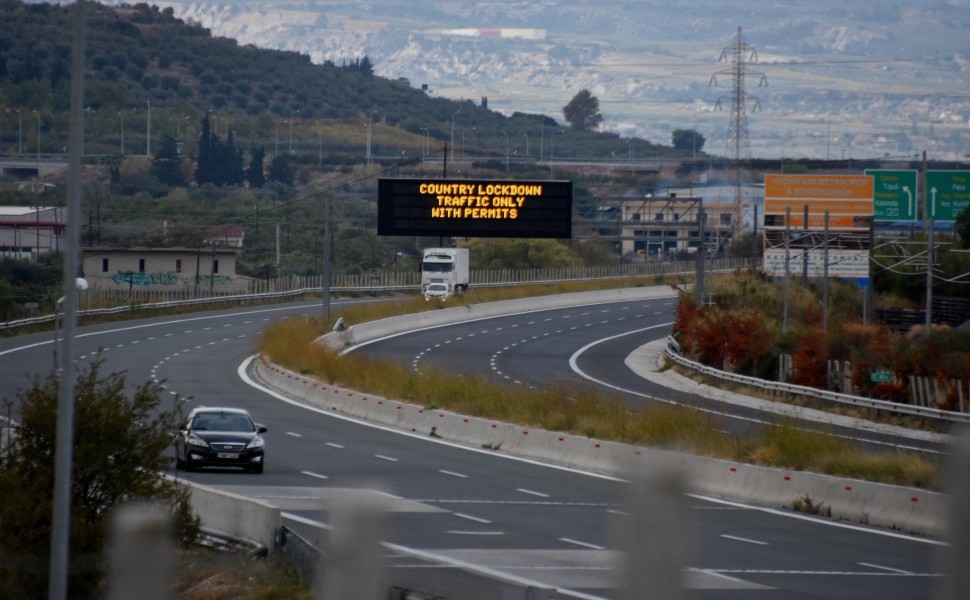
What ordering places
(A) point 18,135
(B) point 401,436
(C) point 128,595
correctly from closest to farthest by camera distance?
(C) point 128,595 → (B) point 401,436 → (A) point 18,135

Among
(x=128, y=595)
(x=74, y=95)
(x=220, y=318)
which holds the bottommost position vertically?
(x=220, y=318)

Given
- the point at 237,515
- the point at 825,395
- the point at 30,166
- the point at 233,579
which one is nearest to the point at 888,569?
the point at 233,579

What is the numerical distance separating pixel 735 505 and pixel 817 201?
54.8 m

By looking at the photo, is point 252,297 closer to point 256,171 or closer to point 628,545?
point 628,545

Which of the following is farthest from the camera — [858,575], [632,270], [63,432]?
[632,270]

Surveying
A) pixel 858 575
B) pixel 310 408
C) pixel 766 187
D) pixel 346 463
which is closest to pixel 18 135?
pixel 766 187

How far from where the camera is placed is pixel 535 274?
326ft

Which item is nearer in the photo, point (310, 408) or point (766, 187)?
point (310, 408)

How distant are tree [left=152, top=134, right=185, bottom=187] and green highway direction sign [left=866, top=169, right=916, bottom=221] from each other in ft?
343

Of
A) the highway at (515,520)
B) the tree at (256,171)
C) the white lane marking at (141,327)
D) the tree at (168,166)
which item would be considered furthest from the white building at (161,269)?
the tree at (256,171)

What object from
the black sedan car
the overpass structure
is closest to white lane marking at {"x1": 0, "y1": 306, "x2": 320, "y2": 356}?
the black sedan car

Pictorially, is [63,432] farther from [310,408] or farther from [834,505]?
[310,408]

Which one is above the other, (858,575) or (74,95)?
(74,95)

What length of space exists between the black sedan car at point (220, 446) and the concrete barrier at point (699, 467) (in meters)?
6.31
